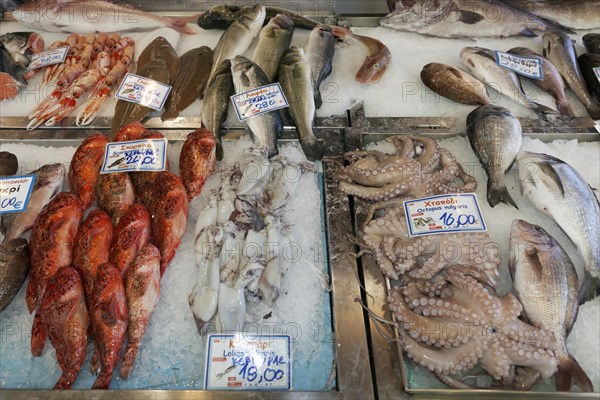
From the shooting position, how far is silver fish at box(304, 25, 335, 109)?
336cm

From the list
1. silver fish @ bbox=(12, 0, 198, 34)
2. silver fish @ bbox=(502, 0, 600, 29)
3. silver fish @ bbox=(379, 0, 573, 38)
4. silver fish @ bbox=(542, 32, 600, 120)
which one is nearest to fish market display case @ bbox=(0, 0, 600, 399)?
silver fish @ bbox=(542, 32, 600, 120)

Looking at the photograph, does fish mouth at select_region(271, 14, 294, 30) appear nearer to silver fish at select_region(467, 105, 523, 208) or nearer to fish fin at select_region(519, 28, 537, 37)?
silver fish at select_region(467, 105, 523, 208)

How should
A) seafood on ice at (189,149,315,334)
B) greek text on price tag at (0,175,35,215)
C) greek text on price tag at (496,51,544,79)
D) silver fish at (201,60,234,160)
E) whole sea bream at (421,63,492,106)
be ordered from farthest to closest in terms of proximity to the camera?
greek text on price tag at (496,51,544,79)
whole sea bream at (421,63,492,106)
silver fish at (201,60,234,160)
greek text on price tag at (0,175,35,215)
seafood on ice at (189,149,315,334)

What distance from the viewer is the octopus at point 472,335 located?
187cm

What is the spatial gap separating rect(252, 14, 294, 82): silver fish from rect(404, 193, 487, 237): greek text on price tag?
1.61 meters

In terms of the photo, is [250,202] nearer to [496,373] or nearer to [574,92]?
[496,373]

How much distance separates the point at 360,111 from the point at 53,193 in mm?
2061

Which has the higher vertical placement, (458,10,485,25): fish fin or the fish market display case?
(458,10,485,25): fish fin

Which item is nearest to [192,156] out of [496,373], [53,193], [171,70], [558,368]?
[53,193]

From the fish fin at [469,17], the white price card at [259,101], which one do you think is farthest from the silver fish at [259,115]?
the fish fin at [469,17]

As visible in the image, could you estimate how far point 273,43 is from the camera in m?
3.54

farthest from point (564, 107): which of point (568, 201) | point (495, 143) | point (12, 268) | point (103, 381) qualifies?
point (12, 268)

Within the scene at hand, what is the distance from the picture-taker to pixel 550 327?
200 cm

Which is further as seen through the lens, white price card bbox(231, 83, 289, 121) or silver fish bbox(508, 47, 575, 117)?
silver fish bbox(508, 47, 575, 117)
